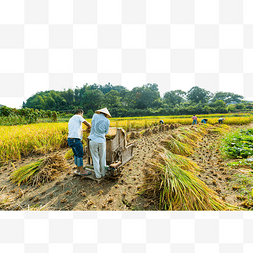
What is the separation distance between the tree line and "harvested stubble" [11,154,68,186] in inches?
675

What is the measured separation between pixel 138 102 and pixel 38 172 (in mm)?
40815

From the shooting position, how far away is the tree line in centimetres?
2617

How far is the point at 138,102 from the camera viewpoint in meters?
42.3

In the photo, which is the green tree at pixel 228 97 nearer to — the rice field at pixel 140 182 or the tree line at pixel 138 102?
the tree line at pixel 138 102

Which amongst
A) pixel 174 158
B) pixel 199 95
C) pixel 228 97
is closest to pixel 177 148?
pixel 174 158

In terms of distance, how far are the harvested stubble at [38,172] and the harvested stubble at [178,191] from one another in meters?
2.40

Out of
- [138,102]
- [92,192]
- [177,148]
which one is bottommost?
[92,192]

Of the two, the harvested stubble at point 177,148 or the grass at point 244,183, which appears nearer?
the grass at point 244,183

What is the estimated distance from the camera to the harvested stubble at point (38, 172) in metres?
3.01

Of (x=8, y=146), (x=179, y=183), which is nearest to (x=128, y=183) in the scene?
(x=179, y=183)

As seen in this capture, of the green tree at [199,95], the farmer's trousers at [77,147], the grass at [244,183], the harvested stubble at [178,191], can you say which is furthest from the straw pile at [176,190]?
the green tree at [199,95]

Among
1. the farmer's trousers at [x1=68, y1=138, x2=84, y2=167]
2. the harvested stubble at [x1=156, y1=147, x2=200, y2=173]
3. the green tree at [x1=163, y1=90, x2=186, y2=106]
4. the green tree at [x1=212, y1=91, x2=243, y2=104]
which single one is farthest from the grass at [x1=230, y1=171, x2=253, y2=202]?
the green tree at [x1=212, y1=91, x2=243, y2=104]

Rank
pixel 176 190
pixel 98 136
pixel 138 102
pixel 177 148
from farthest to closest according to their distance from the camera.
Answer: pixel 138 102 → pixel 177 148 → pixel 98 136 → pixel 176 190

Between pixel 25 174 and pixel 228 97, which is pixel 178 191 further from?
pixel 228 97
